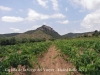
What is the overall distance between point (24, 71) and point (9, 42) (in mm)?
53114

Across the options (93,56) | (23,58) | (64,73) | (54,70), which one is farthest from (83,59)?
(23,58)

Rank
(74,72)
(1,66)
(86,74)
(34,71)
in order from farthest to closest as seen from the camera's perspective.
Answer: (34,71) < (74,72) < (1,66) < (86,74)

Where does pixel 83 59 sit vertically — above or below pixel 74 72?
above

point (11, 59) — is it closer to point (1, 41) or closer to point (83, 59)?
point (83, 59)

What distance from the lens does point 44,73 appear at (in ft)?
35.1

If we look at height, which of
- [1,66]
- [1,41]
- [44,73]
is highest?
[1,41]

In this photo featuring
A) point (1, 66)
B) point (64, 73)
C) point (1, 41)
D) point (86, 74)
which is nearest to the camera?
point (86, 74)

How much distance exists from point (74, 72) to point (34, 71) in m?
2.82

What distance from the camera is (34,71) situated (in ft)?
36.2

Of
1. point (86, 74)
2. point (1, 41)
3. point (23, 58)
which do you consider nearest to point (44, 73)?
point (23, 58)

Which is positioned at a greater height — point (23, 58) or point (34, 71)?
point (23, 58)

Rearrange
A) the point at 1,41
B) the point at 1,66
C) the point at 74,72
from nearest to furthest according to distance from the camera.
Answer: the point at 1,66, the point at 74,72, the point at 1,41

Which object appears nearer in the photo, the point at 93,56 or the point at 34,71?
the point at 93,56

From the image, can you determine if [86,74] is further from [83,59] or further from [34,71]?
[34,71]
